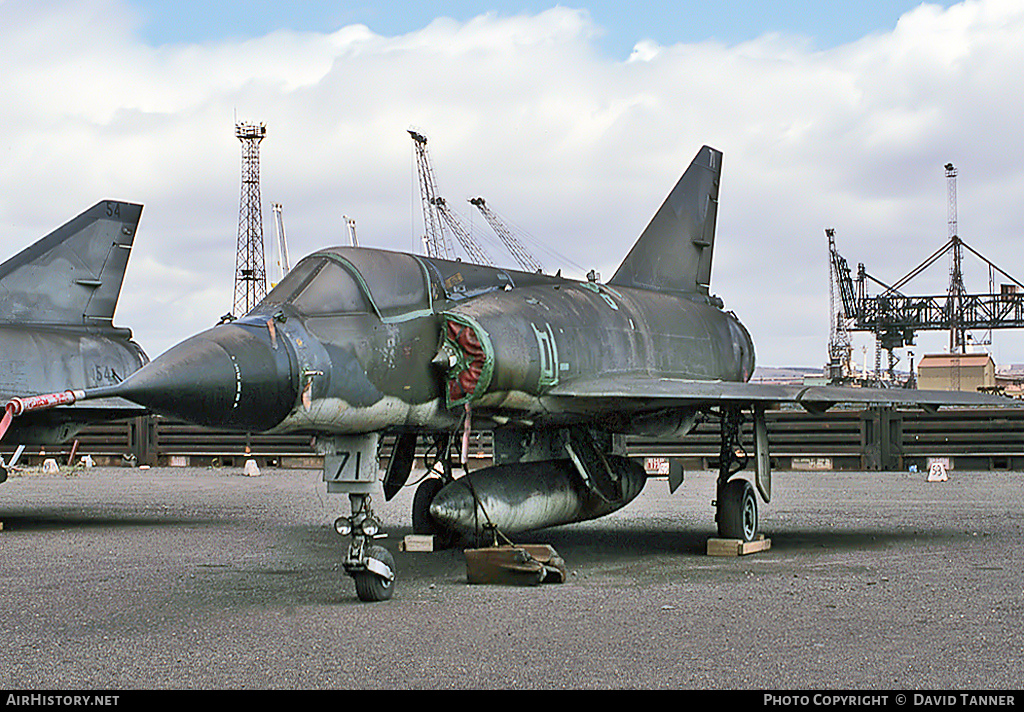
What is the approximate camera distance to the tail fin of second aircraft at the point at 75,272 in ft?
49.8

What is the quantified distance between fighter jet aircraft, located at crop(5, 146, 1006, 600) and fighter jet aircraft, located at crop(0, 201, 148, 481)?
5.54m

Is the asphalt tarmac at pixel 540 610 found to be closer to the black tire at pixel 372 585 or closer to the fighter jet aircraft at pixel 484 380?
the black tire at pixel 372 585

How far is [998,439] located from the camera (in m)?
26.1

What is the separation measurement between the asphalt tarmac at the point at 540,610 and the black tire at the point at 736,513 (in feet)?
1.39

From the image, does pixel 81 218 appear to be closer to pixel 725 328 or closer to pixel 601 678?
pixel 725 328

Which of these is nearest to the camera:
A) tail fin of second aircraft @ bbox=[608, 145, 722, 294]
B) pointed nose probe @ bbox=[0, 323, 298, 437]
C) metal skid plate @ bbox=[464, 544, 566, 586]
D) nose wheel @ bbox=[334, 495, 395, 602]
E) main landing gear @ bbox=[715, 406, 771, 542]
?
pointed nose probe @ bbox=[0, 323, 298, 437]

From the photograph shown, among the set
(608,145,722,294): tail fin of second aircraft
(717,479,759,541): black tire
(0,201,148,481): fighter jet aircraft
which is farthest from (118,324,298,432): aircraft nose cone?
(608,145,722,294): tail fin of second aircraft

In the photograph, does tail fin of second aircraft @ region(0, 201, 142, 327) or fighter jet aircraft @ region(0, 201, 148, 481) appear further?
tail fin of second aircraft @ region(0, 201, 142, 327)

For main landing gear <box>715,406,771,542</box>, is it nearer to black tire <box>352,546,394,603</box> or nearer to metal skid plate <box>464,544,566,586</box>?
metal skid plate <box>464,544,566,586</box>

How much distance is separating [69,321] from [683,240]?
870 cm

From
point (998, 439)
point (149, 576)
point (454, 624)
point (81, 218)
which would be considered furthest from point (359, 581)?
point (998, 439)

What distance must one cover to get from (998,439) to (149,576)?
22.0 meters

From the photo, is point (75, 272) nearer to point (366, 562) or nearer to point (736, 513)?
point (366, 562)

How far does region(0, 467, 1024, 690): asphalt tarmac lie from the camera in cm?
576
